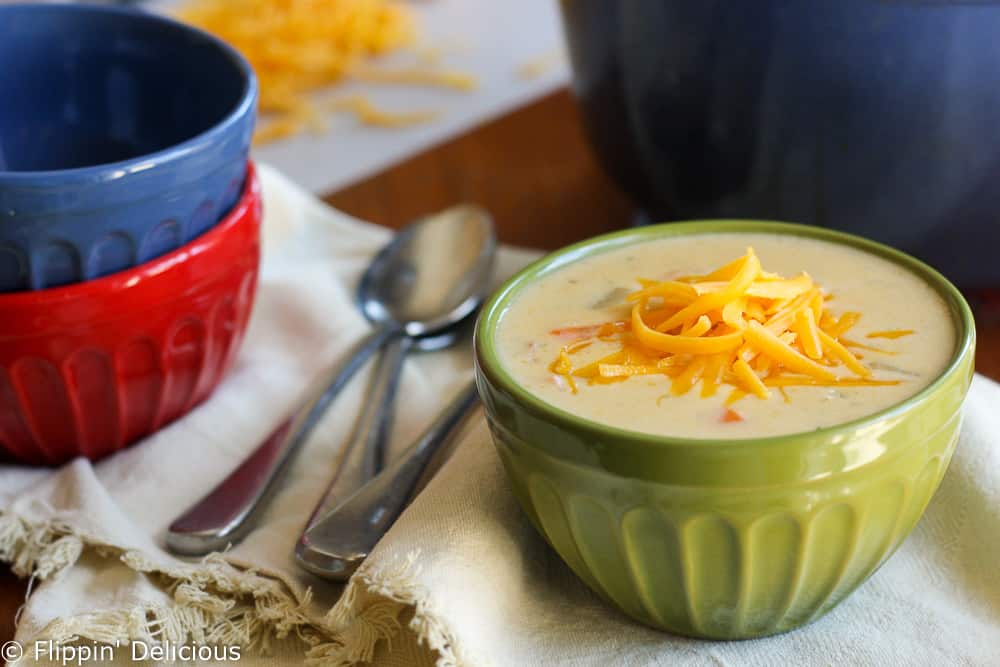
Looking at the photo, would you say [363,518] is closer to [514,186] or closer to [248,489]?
[248,489]

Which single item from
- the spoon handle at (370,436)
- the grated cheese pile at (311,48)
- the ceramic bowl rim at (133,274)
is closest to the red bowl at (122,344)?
the ceramic bowl rim at (133,274)

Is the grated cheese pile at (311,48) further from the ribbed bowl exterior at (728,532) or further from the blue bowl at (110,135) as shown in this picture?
the ribbed bowl exterior at (728,532)

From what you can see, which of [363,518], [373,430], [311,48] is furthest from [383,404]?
[311,48]

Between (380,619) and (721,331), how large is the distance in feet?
0.79

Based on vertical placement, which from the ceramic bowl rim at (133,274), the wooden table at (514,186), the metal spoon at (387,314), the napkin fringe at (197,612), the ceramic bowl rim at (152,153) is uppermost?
the ceramic bowl rim at (152,153)

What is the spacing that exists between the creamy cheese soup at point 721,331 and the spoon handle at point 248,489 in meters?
0.23

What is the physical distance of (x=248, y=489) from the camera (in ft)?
2.77

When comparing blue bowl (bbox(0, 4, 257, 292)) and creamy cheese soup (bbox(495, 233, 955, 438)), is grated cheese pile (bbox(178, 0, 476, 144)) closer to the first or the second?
blue bowl (bbox(0, 4, 257, 292))

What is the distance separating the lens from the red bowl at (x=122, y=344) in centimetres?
83

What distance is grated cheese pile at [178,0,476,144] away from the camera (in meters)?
1.75

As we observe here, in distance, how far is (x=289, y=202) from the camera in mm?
1217

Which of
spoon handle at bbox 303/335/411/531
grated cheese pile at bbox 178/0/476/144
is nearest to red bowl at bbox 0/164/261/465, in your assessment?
spoon handle at bbox 303/335/411/531

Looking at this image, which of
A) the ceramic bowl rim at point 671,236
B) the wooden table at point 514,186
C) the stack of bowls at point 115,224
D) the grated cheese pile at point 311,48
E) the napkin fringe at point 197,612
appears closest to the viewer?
the ceramic bowl rim at point 671,236

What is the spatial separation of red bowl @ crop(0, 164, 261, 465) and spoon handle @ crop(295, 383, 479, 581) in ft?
0.62
